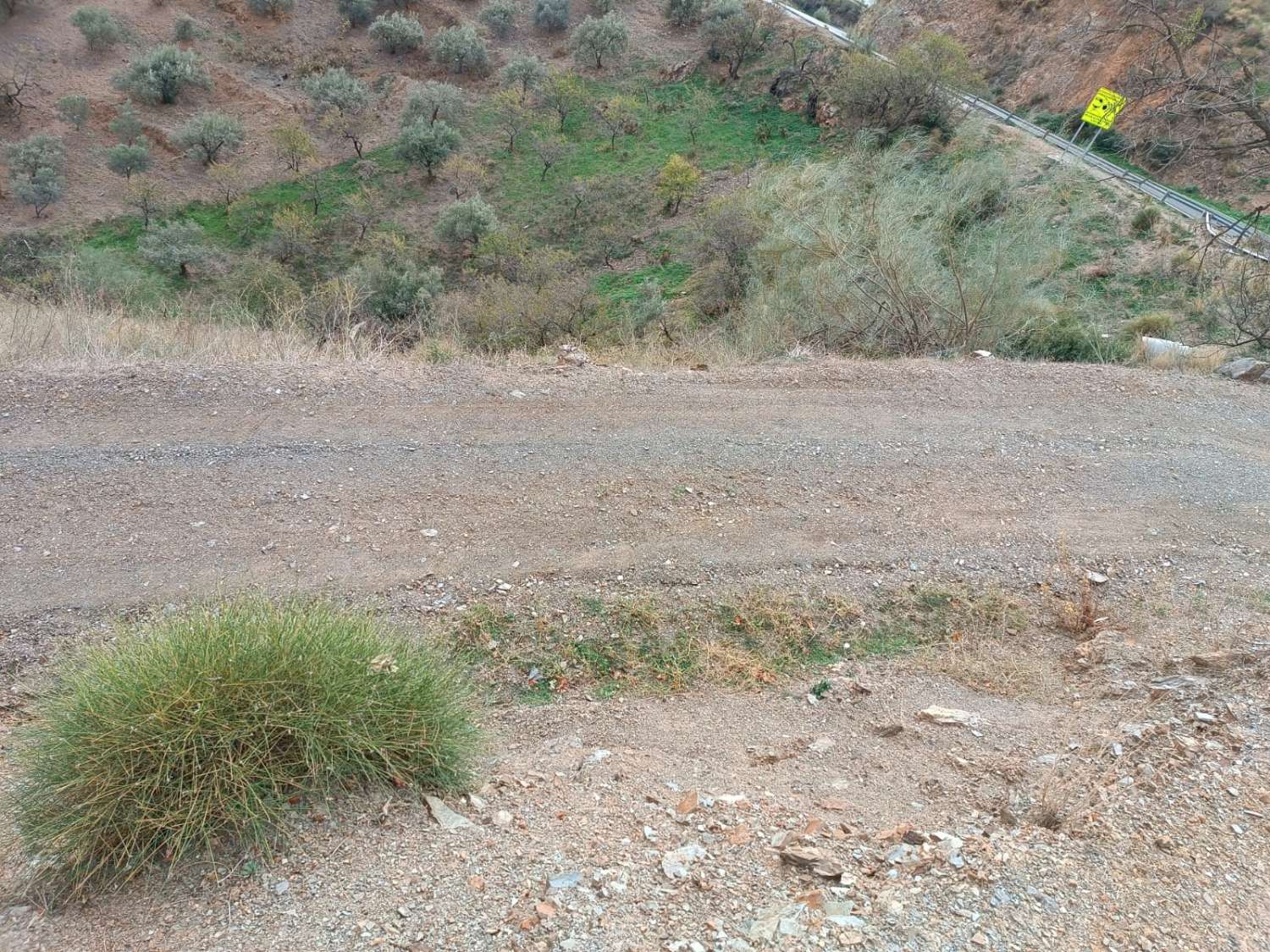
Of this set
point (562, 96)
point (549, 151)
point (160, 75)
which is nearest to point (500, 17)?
point (562, 96)

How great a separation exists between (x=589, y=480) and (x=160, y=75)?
105 ft

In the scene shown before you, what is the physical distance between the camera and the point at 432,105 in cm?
2853

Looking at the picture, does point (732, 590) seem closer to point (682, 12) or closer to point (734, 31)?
point (734, 31)

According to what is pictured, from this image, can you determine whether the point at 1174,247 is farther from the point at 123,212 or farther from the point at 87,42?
the point at 87,42

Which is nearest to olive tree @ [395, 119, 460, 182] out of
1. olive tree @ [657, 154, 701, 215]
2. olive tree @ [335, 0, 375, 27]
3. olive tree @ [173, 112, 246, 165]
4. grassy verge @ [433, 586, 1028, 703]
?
olive tree @ [173, 112, 246, 165]

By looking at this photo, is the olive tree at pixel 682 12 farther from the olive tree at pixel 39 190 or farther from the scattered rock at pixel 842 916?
the scattered rock at pixel 842 916

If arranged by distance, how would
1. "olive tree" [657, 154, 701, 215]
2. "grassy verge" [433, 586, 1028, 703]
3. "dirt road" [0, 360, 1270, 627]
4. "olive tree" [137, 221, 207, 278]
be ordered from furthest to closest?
"olive tree" [657, 154, 701, 215] → "olive tree" [137, 221, 207, 278] → "dirt road" [0, 360, 1270, 627] → "grassy verge" [433, 586, 1028, 703]

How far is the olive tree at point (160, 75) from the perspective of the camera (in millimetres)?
27609

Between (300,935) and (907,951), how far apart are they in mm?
1735

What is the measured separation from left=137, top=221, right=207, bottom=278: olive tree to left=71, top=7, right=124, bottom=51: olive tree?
1309 centimetres

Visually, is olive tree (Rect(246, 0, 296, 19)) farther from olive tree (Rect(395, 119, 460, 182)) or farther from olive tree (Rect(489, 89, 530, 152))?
olive tree (Rect(489, 89, 530, 152))

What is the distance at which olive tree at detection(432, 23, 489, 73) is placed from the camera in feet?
103

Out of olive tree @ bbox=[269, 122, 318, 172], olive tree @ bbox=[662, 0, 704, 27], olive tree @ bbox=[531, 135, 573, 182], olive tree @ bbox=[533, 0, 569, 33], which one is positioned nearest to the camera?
olive tree @ bbox=[269, 122, 318, 172]

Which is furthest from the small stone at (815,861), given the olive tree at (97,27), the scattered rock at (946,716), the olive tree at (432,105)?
the olive tree at (97,27)
